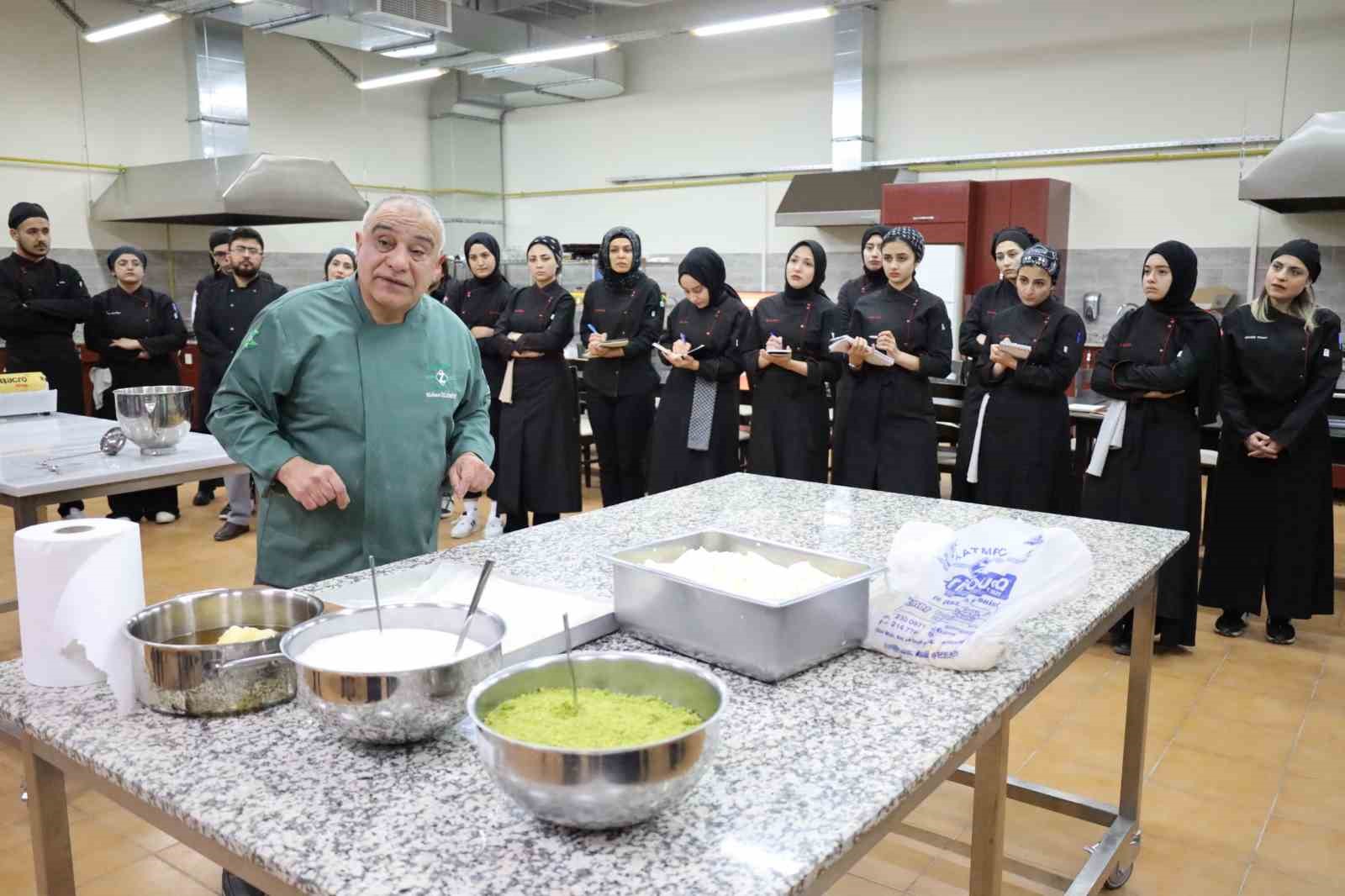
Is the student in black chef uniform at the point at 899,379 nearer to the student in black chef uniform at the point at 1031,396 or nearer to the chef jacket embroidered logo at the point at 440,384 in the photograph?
the student in black chef uniform at the point at 1031,396

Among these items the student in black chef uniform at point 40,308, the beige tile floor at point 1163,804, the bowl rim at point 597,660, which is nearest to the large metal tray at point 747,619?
the bowl rim at point 597,660

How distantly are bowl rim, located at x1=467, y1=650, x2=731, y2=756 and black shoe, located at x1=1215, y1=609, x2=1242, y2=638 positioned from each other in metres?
3.70

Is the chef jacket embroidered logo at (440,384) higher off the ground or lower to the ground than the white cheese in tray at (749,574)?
higher

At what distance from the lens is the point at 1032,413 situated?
4105 mm

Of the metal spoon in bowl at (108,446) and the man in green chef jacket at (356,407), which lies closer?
the man in green chef jacket at (356,407)

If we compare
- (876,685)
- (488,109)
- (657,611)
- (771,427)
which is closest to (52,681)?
(657,611)

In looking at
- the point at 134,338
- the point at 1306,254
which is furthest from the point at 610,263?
the point at 1306,254

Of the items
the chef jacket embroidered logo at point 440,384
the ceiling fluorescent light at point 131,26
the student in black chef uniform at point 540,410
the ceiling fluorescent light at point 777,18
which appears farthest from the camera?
the ceiling fluorescent light at point 131,26

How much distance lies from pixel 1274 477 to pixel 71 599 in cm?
405

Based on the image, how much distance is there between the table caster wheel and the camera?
2.36 meters

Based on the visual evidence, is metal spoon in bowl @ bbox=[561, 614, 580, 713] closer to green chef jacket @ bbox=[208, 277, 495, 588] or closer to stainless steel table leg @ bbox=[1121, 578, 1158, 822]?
green chef jacket @ bbox=[208, 277, 495, 588]

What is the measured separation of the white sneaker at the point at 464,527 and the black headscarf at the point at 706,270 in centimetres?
193

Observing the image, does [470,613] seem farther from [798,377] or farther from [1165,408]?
[798,377]

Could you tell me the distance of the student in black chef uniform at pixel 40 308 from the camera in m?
5.37
